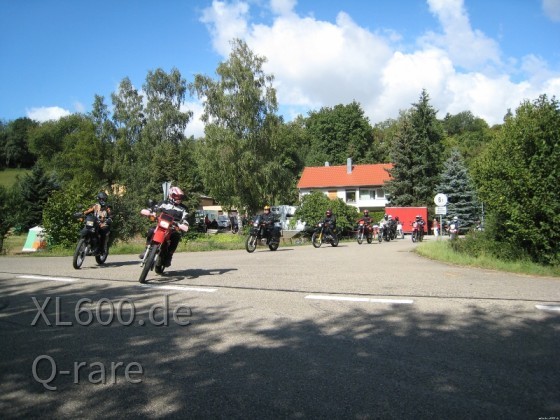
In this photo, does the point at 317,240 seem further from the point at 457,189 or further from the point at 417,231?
the point at 457,189

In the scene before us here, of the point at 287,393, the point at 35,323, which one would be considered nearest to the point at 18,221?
the point at 35,323

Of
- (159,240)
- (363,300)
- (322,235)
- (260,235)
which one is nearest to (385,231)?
(322,235)

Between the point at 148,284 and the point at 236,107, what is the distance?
115 feet

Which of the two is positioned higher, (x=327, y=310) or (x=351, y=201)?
(x=351, y=201)

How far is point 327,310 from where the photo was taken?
601 centimetres

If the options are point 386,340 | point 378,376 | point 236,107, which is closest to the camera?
point 378,376

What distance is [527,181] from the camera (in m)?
11.6

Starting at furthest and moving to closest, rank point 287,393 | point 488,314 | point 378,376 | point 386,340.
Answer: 1. point 488,314
2. point 386,340
3. point 378,376
4. point 287,393

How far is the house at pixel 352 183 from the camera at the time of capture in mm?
71125

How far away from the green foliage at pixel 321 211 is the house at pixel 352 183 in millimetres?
32281

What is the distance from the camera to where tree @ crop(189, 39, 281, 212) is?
4078 cm

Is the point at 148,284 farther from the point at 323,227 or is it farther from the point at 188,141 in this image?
the point at 188,141

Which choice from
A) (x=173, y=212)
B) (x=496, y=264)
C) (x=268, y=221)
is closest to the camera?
(x=173, y=212)

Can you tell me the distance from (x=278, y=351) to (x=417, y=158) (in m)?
49.7
